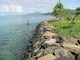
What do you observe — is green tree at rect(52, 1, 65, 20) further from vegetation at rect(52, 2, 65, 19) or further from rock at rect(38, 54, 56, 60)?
rock at rect(38, 54, 56, 60)

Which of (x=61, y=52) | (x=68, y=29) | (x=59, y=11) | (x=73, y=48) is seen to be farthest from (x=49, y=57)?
(x=59, y=11)

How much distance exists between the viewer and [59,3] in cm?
7494

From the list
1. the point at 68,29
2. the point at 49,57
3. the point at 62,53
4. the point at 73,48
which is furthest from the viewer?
the point at 68,29

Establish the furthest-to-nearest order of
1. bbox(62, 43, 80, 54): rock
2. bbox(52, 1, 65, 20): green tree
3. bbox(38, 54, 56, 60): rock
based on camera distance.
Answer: bbox(52, 1, 65, 20): green tree, bbox(62, 43, 80, 54): rock, bbox(38, 54, 56, 60): rock

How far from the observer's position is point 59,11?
7450cm

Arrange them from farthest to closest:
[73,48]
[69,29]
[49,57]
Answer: [69,29]
[73,48]
[49,57]

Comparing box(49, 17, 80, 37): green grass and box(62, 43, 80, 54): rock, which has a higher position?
box(62, 43, 80, 54): rock

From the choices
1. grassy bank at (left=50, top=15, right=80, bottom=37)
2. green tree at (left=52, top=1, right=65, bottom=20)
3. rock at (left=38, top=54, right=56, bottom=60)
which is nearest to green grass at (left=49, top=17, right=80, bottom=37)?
grassy bank at (left=50, top=15, right=80, bottom=37)

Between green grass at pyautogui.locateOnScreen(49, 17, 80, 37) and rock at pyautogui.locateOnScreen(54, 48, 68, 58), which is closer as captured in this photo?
rock at pyautogui.locateOnScreen(54, 48, 68, 58)

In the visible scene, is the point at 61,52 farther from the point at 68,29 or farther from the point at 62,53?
the point at 68,29

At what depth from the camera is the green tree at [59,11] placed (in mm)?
73625

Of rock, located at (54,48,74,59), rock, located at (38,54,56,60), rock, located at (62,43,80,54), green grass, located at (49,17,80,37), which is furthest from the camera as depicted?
green grass, located at (49,17,80,37)

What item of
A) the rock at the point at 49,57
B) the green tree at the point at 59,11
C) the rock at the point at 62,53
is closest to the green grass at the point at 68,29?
the rock at the point at 62,53

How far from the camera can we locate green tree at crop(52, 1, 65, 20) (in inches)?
2899
